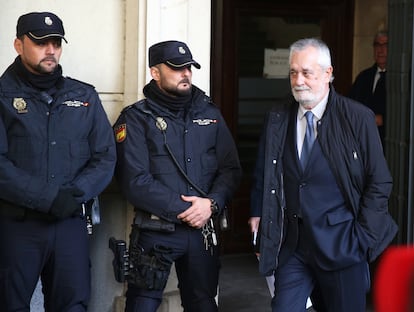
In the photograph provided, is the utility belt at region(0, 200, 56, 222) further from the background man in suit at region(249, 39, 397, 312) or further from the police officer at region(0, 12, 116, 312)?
the background man in suit at region(249, 39, 397, 312)

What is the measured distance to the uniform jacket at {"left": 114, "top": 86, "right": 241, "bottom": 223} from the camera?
169 inches

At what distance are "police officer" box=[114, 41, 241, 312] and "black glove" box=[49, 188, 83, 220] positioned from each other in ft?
1.31

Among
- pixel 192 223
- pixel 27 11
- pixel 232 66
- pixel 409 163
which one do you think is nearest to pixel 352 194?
pixel 192 223

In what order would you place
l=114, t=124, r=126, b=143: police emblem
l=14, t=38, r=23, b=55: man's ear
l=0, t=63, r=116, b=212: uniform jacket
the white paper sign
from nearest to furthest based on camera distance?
l=0, t=63, r=116, b=212: uniform jacket
l=14, t=38, r=23, b=55: man's ear
l=114, t=124, r=126, b=143: police emblem
the white paper sign

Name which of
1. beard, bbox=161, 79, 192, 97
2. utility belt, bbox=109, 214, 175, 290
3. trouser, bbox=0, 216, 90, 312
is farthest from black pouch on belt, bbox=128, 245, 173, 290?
beard, bbox=161, 79, 192, 97

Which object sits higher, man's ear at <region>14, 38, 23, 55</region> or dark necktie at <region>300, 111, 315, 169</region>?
man's ear at <region>14, 38, 23, 55</region>

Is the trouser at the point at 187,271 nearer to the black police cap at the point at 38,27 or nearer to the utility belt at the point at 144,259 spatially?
the utility belt at the point at 144,259

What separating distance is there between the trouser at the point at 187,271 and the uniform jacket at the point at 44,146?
454mm

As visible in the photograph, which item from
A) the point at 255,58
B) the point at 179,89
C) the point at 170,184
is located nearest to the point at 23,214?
the point at 170,184

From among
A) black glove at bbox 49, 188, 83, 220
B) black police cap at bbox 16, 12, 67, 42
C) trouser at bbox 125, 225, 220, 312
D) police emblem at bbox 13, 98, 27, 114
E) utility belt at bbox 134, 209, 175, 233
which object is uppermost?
black police cap at bbox 16, 12, 67, 42

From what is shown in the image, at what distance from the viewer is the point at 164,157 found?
4355 mm

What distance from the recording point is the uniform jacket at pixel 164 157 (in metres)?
4.30

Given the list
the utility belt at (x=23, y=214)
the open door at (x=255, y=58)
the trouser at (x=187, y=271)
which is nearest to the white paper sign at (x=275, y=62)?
the open door at (x=255, y=58)

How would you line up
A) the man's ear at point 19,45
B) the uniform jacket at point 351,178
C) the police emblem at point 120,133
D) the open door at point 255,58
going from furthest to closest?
the open door at point 255,58
the police emblem at point 120,133
the man's ear at point 19,45
the uniform jacket at point 351,178
